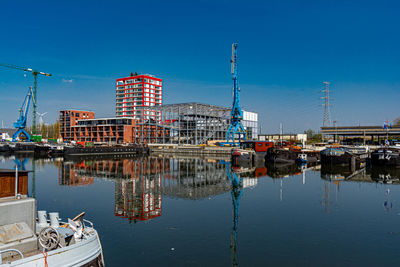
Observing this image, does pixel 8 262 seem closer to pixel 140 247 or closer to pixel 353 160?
pixel 140 247

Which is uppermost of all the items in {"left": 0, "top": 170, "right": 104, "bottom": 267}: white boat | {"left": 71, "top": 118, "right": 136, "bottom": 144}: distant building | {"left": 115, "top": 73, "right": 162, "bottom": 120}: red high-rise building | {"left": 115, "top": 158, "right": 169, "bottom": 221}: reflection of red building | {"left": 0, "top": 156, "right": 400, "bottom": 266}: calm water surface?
{"left": 115, "top": 73, "right": 162, "bottom": 120}: red high-rise building

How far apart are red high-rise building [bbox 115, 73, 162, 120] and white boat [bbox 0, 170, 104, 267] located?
173405 millimetres

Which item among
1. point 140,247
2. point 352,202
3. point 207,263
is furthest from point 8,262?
point 352,202

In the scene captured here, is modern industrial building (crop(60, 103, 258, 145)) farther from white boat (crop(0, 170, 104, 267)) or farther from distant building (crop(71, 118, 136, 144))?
white boat (crop(0, 170, 104, 267))

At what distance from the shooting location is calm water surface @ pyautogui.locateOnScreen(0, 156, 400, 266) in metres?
13.4

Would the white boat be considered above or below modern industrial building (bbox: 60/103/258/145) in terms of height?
below

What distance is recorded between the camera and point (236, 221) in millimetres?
19203

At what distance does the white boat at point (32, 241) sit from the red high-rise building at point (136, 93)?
569 ft

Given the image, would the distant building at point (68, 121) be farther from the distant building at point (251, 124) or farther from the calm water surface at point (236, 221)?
the calm water surface at point (236, 221)

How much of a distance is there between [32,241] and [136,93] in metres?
184

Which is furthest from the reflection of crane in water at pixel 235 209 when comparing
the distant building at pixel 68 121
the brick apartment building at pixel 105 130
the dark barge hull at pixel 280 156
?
the distant building at pixel 68 121

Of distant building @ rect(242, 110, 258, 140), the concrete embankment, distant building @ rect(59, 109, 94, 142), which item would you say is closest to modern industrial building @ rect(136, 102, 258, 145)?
the concrete embankment

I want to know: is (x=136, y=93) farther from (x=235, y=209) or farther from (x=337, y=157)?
(x=235, y=209)

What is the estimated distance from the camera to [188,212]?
21578mm
